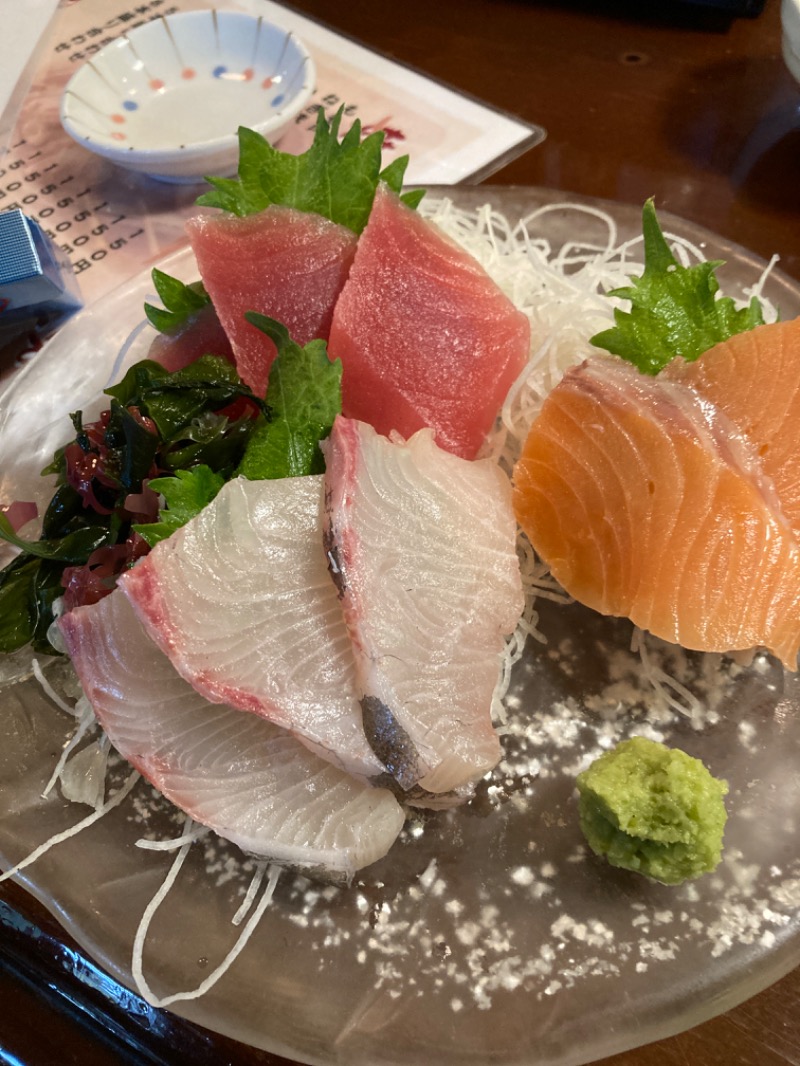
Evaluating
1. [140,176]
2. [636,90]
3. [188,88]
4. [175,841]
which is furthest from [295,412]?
[636,90]

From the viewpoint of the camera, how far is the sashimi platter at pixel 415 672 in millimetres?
1361

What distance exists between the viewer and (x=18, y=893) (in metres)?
1.60

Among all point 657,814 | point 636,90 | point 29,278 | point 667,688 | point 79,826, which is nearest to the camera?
point 657,814

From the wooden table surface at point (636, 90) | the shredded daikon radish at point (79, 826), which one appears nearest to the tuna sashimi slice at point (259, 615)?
the shredded daikon radish at point (79, 826)

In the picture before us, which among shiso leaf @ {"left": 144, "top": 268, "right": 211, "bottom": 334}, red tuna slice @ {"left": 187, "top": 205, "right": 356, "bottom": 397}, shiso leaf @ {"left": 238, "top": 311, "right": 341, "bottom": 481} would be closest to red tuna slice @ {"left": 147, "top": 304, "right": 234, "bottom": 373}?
shiso leaf @ {"left": 144, "top": 268, "right": 211, "bottom": 334}

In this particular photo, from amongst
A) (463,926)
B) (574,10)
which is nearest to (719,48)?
(574,10)

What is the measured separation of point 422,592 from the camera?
58.1 inches

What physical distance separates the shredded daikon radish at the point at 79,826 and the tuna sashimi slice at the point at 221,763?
15cm

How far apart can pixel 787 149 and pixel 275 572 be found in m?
2.93

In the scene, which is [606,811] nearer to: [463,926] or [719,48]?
[463,926]

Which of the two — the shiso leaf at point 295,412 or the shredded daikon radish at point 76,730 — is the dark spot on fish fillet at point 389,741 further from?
the shredded daikon radish at point 76,730

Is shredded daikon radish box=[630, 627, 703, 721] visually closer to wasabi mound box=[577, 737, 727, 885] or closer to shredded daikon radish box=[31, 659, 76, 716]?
wasabi mound box=[577, 737, 727, 885]

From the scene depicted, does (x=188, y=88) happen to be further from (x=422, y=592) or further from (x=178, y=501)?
(x=422, y=592)

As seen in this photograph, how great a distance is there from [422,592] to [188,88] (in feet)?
9.11
